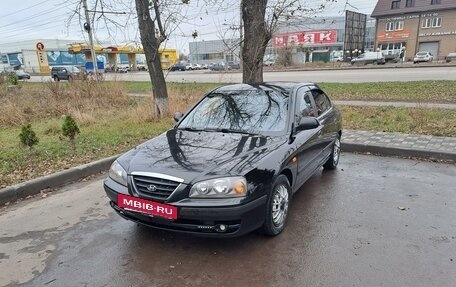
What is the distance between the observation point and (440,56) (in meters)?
50.1

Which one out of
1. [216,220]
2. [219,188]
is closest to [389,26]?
[219,188]

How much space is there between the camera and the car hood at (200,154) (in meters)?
3.14

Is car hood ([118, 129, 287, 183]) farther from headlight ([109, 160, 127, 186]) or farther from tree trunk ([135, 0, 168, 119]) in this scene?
tree trunk ([135, 0, 168, 119])

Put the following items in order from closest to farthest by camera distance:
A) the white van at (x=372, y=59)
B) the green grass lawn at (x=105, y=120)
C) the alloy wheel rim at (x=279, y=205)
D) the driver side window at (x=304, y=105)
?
1. the alloy wheel rim at (x=279, y=205)
2. the driver side window at (x=304, y=105)
3. the green grass lawn at (x=105, y=120)
4. the white van at (x=372, y=59)

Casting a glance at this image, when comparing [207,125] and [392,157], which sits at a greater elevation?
[207,125]

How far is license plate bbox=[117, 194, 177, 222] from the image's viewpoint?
3.01 meters

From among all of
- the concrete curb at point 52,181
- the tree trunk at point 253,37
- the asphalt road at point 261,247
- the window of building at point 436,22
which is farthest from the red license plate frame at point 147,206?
the window of building at point 436,22

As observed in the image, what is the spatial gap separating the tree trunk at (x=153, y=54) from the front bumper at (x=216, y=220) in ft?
22.8

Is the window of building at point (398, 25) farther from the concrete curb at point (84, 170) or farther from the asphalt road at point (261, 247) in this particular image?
the asphalt road at point (261, 247)

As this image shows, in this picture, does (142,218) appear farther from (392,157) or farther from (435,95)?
(435,95)

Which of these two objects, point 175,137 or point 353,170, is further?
point 353,170

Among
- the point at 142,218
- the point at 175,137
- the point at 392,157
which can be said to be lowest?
the point at 392,157

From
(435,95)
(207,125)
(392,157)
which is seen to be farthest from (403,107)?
(207,125)

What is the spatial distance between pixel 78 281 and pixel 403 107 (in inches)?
399
